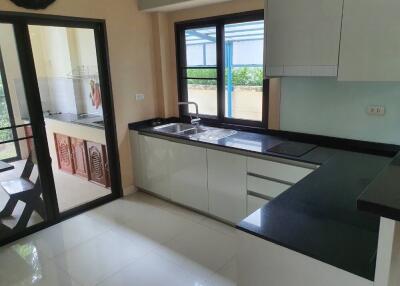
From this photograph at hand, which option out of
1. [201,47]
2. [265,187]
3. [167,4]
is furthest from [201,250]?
[167,4]

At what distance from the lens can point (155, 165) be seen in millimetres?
3611

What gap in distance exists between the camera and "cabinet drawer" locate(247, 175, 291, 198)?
2.54 metres

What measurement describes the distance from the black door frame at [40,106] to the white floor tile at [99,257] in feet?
2.14

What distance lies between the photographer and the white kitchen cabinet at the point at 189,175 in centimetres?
311

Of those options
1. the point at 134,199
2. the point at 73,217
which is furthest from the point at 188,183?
the point at 73,217

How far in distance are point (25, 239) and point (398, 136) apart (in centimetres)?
351

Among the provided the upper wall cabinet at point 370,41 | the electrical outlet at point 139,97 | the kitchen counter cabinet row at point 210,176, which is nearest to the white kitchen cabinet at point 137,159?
the kitchen counter cabinet row at point 210,176

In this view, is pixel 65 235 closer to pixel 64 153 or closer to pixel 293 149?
pixel 64 153

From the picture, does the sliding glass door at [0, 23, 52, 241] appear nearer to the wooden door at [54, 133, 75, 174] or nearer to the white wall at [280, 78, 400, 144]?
the wooden door at [54, 133, 75, 174]

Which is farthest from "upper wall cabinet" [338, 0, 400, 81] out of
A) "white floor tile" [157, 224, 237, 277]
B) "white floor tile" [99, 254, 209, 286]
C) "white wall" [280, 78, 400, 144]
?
"white floor tile" [99, 254, 209, 286]

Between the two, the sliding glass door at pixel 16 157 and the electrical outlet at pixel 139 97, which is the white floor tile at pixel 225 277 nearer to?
the sliding glass door at pixel 16 157

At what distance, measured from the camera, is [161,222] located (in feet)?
10.5

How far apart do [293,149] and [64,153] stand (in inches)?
115

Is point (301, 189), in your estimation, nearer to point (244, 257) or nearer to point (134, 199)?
point (244, 257)
